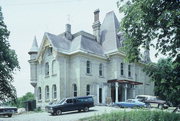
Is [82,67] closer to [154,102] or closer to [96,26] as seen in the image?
[96,26]

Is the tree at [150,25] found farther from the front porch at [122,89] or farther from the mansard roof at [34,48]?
the mansard roof at [34,48]

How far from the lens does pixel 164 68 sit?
14.2m

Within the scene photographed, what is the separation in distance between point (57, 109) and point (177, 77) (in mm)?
14490

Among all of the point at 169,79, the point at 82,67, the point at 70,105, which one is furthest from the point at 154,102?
the point at 169,79

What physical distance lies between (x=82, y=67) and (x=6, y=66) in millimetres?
15400

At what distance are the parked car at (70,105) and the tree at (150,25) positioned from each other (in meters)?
12.2

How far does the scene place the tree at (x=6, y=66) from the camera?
1861 centimetres

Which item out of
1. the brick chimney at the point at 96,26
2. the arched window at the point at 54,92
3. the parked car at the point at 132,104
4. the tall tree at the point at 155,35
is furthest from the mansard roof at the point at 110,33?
the tall tree at the point at 155,35

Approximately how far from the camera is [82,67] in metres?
33.7

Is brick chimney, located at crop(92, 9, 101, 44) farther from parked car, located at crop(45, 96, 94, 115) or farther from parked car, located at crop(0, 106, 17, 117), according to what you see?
parked car, located at crop(0, 106, 17, 117)

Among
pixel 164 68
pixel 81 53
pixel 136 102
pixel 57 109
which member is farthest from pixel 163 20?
pixel 81 53

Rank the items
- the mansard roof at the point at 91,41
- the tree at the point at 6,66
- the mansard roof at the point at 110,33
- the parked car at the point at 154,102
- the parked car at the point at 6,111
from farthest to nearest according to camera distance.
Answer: the mansard roof at the point at 110,33
the mansard roof at the point at 91,41
the parked car at the point at 154,102
the parked car at the point at 6,111
the tree at the point at 6,66

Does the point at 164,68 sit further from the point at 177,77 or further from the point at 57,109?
the point at 57,109

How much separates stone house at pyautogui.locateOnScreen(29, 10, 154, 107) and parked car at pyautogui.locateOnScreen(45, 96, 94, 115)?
22.9ft
